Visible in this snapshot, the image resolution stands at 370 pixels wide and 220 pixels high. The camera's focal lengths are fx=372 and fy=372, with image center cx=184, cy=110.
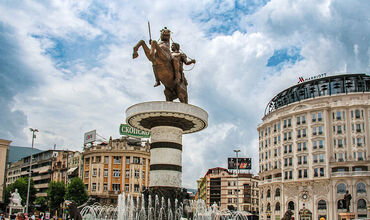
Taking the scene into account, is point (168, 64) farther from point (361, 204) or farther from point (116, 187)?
point (361, 204)

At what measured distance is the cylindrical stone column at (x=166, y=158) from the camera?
770 inches

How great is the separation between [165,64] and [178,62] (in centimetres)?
93

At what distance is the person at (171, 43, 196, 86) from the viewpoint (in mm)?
21219

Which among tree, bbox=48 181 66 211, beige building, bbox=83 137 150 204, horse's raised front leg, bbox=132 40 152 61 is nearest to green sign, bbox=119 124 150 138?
beige building, bbox=83 137 150 204

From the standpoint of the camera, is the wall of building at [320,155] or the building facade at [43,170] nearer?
the wall of building at [320,155]

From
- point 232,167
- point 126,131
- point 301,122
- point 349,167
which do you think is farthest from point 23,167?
point 349,167

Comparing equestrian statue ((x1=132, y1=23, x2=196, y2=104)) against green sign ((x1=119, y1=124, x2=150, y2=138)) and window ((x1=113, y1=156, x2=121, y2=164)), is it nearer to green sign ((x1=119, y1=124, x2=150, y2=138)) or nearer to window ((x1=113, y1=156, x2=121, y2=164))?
window ((x1=113, y1=156, x2=121, y2=164))

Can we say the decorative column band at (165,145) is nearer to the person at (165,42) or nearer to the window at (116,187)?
the person at (165,42)

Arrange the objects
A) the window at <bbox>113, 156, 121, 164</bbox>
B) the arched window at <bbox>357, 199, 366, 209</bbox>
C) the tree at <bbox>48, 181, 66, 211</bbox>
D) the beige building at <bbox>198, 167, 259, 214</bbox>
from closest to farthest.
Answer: the tree at <bbox>48, 181, 66, 211</bbox> < the arched window at <bbox>357, 199, 366, 209</bbox> < the window at <bbox>113, 156, 121, 164</bbox> < the beige building at <bbox>198, 167, 259, 214</bbox>

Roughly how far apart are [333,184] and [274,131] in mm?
16574

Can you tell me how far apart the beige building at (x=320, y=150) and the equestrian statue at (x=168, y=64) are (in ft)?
162

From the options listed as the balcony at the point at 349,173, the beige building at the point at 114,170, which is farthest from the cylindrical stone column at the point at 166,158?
the balcony at the point at 349,173

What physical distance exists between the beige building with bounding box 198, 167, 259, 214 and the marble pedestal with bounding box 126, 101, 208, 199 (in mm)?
81278

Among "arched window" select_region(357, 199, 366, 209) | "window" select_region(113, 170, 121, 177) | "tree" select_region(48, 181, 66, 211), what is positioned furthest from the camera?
"window" select_region(113, 170, 121, 177)
